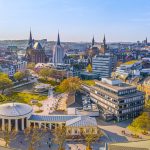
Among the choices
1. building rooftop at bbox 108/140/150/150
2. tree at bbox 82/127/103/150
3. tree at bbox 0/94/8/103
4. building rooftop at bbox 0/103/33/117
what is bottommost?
tree at bbox 82/127/103/150

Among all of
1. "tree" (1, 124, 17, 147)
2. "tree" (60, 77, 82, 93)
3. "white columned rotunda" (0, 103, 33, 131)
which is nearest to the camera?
"tree" (1, 124, 17, 147)

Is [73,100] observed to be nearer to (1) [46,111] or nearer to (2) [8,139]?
(1) [46,111]

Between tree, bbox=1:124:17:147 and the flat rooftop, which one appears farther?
the flat rooftop

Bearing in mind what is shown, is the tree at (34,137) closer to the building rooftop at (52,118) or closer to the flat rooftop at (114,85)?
the building rooftop at (52,118)

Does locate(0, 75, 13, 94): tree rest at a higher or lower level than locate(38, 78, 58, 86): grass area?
higher

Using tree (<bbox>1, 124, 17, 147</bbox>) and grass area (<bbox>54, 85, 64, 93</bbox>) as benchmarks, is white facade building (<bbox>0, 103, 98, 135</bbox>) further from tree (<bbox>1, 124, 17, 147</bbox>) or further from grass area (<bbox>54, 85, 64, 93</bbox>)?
grass area (<bbox>54, 85, 64, 93</bbox>)

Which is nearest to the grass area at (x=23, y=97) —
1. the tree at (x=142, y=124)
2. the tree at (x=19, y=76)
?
the tree at (x=19, y=76)

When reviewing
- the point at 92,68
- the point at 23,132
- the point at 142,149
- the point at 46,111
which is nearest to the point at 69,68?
the point at 92,68

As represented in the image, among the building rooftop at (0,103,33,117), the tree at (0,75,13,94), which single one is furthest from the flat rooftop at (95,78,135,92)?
the tree at (0,75,13,94)
